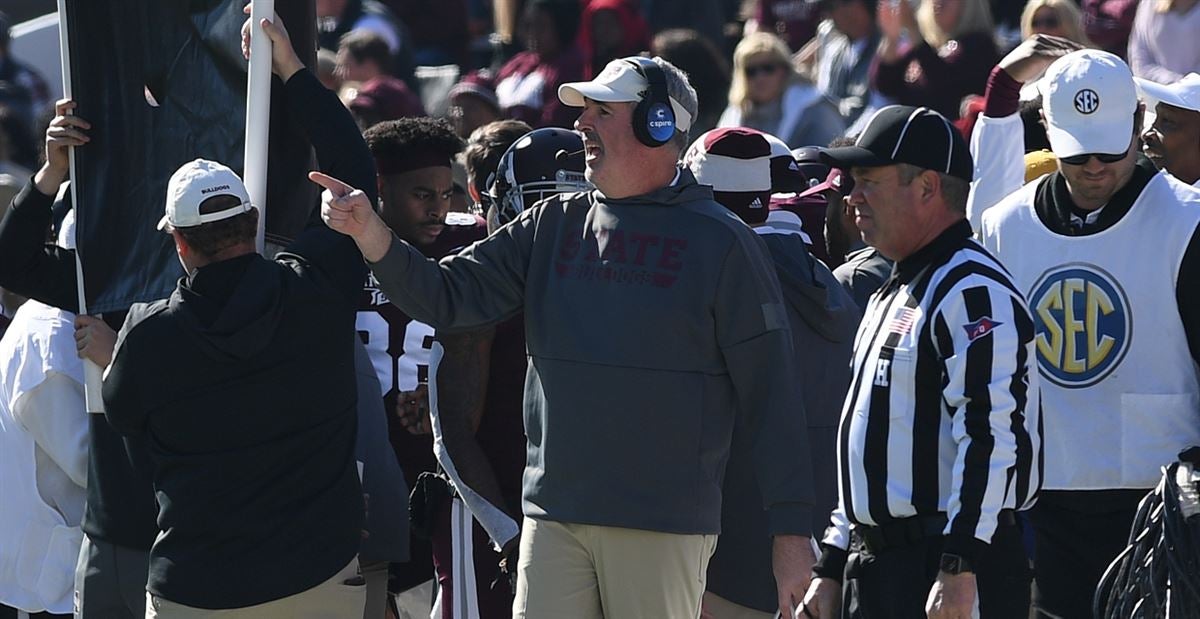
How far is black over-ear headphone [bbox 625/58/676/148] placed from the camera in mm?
4574

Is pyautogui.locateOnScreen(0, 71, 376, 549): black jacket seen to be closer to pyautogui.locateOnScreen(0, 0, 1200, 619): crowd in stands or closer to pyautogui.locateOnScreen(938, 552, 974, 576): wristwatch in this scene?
pyautogui.locateOnScreen(0, 0, 1200, 619): crowd in stands

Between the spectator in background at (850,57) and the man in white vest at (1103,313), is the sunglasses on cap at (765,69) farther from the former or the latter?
the man in white vest at (1103,313)

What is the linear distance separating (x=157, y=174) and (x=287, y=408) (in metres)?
0.95

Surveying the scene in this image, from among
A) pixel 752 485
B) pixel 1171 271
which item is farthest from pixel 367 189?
pixel 1171 271

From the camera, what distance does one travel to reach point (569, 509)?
4492 millimetres

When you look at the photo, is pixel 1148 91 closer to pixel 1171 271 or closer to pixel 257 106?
pixel 1171 271

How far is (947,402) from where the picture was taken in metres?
4.25

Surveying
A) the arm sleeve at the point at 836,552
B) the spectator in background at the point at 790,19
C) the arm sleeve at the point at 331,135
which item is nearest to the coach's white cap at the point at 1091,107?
the arm sleeve at the point at 836,552

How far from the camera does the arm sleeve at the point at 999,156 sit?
6.50 m

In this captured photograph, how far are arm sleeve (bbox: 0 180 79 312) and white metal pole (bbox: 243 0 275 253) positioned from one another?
2.88 feet

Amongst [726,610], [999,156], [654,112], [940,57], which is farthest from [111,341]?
[940,57]

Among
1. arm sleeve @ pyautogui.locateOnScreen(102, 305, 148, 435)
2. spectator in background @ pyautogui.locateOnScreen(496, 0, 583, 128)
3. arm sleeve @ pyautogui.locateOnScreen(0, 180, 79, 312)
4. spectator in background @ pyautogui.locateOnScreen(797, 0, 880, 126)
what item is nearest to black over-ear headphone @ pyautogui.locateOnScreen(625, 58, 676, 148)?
arm sleeve @ pyautogui.locateOnScreen(102, 305, 148, 435)

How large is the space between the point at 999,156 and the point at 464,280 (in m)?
2.58

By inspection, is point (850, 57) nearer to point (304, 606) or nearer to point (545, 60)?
point (545, 60)
